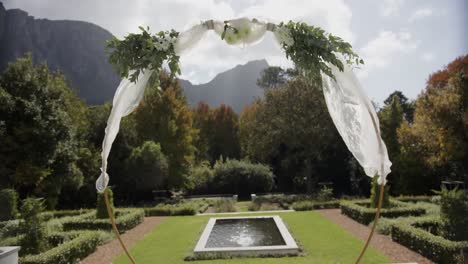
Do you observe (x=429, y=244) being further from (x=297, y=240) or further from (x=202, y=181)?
(x=202, y=181)

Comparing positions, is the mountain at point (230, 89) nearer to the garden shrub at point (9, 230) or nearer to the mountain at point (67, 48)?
the mountain at point (67, 48)

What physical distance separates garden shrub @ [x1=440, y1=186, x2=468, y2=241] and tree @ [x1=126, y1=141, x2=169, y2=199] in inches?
670

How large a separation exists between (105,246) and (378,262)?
24.8 feet

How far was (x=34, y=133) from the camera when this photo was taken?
56.7 feet

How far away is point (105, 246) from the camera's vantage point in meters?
11.3

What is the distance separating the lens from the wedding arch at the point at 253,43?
16.4 feet

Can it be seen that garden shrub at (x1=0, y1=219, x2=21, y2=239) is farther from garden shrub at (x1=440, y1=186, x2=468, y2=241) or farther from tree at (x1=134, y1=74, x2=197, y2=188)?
tree at (x1=134, y1=74, x2=197, y2=188)

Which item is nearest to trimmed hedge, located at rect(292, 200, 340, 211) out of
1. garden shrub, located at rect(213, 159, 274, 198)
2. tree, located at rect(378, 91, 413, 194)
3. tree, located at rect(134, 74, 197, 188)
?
tree, located at rect(378, 91, 413, 194)

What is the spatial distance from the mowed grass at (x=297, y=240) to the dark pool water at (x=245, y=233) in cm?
56

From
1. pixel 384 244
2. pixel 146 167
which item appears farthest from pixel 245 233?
pixel 146 167

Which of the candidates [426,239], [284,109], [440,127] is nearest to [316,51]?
[426,239]

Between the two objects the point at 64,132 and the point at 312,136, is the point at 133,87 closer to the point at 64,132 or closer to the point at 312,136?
the point at 64,132

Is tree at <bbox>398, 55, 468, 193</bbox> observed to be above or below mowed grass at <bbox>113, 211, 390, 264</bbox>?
above

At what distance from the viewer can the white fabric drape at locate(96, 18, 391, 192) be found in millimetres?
5008
